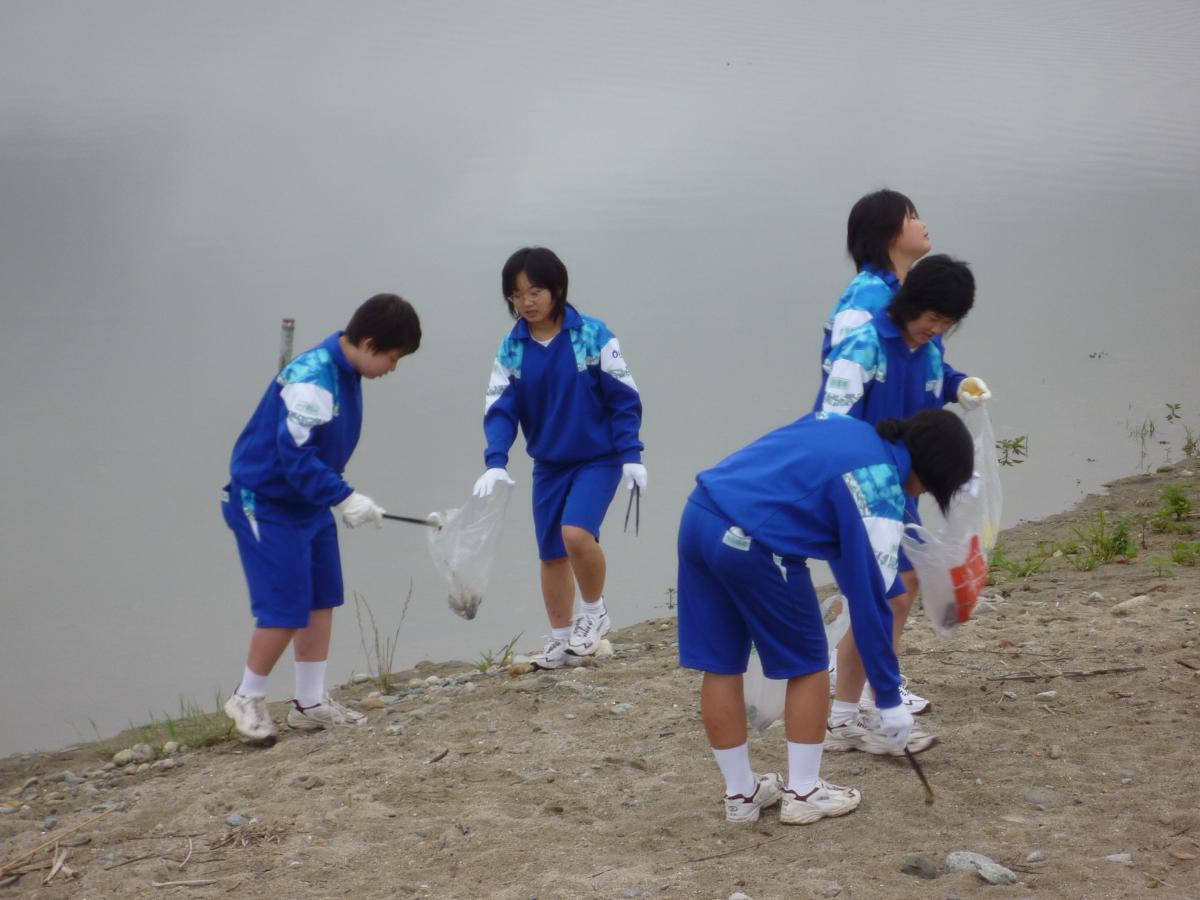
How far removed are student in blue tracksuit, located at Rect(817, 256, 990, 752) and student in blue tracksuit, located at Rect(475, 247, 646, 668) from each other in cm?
120

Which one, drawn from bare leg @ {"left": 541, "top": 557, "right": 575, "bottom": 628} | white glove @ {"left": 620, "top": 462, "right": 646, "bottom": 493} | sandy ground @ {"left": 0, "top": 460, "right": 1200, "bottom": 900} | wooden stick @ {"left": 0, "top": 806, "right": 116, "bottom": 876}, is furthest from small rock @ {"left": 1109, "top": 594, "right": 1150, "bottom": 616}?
wooden stick @ {"left": 0, "top": 806, "right": 116, "bottom": 876}

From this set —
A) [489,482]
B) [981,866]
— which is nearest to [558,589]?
[489,482]

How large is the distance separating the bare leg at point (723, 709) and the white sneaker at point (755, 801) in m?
0.18

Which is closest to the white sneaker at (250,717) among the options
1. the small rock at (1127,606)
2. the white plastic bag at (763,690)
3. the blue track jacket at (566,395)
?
the blue track jacket at (566,395)

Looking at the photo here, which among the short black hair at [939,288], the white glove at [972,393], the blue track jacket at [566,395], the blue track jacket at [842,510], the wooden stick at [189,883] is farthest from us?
the blue track jacket at [566,395]

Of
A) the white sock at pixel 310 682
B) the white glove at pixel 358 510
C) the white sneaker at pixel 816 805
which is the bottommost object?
the white sneaker at pixel 816 805

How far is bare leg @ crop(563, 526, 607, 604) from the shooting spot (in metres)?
5.68

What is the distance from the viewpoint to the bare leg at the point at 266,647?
5.23 metres

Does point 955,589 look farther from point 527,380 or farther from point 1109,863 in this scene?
point 527,380

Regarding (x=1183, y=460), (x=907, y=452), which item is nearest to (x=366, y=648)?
(x=907, y=452)

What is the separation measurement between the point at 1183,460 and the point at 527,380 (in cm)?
582

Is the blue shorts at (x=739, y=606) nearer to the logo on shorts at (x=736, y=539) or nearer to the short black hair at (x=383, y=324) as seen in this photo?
the logo on shorts at (x=736, y=539)

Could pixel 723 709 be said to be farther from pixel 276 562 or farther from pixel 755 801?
pixel 276 562

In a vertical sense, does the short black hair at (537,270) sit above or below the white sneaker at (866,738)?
above
